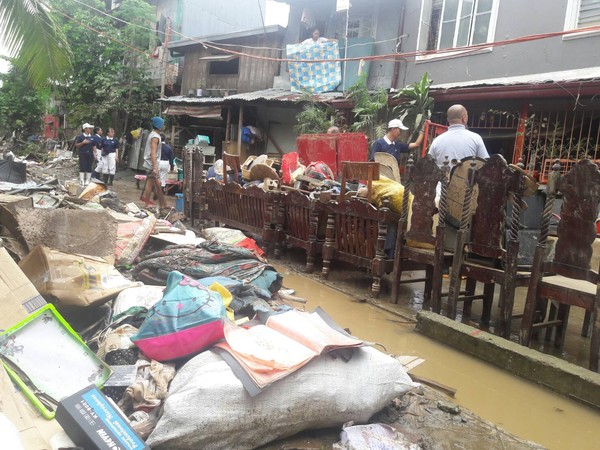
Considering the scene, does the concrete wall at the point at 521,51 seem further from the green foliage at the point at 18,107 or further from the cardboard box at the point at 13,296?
the green foliage at the point at 18,107

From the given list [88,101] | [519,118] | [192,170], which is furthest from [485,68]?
[88,101]

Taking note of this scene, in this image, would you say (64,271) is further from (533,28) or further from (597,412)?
(533,28)

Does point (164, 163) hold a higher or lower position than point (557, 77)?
lower

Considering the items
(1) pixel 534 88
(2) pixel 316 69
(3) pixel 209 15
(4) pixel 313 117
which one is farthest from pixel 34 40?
(3) pixel 209 15

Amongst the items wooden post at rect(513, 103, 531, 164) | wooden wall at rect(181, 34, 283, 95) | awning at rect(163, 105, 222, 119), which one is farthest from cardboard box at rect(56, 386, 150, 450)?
wooden wall at rect(181, 34, 283, 95)

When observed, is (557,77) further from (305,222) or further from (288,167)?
(305,222)

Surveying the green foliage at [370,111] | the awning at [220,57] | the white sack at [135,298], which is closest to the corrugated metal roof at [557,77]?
the green foliage at [370,111]

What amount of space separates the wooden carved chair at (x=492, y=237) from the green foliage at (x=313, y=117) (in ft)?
23.9

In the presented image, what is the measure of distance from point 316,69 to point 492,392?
1088cm

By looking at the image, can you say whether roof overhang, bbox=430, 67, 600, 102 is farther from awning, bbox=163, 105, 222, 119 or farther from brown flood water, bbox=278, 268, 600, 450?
awning, bbox=163, 105, 222, 119

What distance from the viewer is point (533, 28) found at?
9102 mm

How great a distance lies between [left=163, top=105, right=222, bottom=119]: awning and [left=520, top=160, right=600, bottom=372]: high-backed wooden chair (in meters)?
12.5

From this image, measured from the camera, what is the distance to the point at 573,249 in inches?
136

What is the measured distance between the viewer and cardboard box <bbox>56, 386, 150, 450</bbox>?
1.92m
